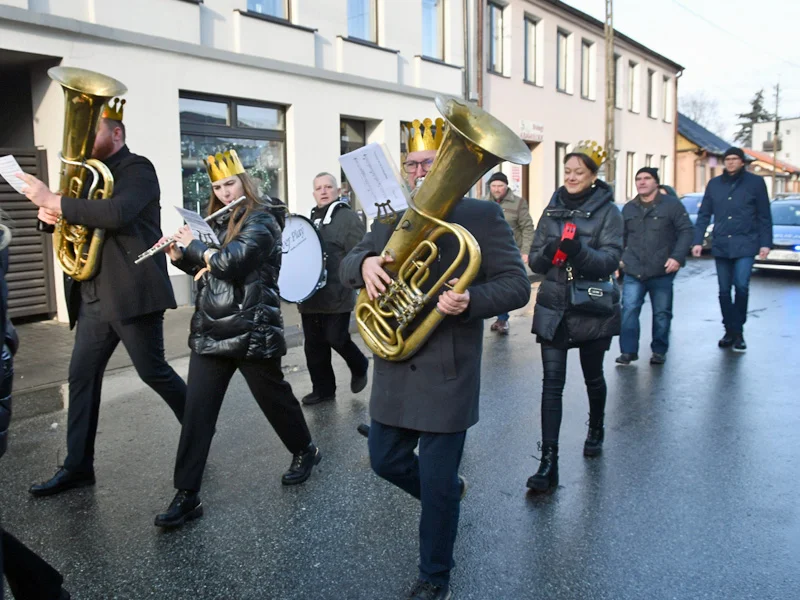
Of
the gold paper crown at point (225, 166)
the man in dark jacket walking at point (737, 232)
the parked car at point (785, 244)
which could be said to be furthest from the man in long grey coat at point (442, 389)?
the parked car at point (785, 244)

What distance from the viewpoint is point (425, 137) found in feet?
10.7

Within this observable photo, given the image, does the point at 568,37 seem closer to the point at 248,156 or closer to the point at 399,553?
the point at 248,156

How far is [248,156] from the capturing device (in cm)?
1220

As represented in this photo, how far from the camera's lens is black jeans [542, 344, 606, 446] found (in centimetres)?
425

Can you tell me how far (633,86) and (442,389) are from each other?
29112mm

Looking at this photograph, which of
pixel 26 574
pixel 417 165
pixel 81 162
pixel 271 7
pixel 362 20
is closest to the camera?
pixel 26 574

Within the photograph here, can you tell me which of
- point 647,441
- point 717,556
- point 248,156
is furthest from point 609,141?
point 717,556

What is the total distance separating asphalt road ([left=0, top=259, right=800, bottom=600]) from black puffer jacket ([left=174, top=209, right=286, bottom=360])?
2.77 feet

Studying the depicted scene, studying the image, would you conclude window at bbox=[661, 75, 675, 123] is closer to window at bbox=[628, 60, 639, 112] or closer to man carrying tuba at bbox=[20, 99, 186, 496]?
window at bbox=[628, 60, 639, 112]

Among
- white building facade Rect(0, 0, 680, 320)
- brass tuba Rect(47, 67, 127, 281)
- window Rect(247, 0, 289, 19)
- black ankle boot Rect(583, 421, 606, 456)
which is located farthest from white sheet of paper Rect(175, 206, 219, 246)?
window Rect(247, 0, 289, 19)

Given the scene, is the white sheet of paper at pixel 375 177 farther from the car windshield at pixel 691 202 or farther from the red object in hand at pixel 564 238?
the car windshield at pixel 691 202

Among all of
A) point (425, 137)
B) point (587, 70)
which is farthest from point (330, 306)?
point (587, 70)

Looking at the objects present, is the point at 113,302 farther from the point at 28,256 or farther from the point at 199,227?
the point at 28,256

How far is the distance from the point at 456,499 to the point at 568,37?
2310 centimetres
